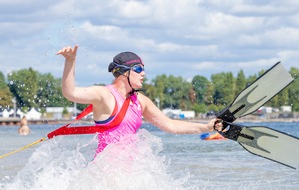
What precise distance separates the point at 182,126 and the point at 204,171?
645cm

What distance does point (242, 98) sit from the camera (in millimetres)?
6410

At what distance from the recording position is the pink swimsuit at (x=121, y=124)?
6.12 meters

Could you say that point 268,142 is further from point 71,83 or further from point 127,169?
point 71,83

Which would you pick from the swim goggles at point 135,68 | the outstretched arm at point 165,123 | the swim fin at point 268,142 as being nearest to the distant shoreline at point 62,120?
the outstretched arm at point 165,123

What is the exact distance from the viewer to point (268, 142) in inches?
255

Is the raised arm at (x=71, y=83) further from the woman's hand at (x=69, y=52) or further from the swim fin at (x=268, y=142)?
the swim fin at (x=268, y=142)

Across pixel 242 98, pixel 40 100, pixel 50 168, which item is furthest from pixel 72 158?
pixel 40 100

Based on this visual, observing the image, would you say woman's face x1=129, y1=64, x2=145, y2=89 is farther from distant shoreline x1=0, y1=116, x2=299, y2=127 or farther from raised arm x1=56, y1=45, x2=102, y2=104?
distant shoreline x1=0, y1=116, x2=299, y2=127

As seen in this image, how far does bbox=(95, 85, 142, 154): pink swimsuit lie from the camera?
20.1 feet

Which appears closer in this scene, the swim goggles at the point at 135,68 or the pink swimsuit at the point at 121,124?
the pink swimsuit at the point at 121,124

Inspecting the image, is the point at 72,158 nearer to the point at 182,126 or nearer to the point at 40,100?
the point at 182,126

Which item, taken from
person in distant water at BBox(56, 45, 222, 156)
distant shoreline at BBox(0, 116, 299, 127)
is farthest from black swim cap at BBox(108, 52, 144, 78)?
distant shoreline at BBox(0, 116, 299, 127)

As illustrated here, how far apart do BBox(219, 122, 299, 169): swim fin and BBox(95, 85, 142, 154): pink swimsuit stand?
2.60 ft

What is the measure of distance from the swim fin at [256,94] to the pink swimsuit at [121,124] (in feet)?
2.43
